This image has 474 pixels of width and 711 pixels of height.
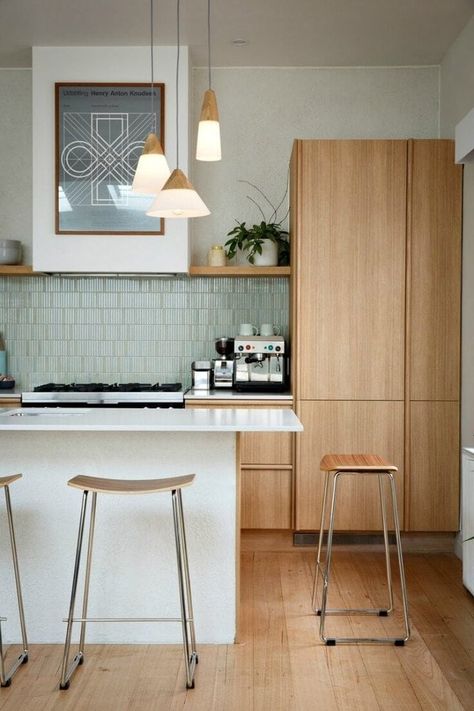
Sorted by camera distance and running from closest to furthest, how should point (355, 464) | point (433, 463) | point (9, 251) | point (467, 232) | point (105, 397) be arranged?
1. point (355, 464)
2. point (467, 232)
3. point (433, 463)
4. point (105, 397)
5. point (9, 251)

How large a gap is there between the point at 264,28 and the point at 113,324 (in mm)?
2118

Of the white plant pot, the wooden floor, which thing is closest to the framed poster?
Result: the white plant pot

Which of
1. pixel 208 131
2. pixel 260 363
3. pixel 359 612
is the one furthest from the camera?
pixel 260 363

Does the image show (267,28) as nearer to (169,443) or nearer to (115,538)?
(169,443)

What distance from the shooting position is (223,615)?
3.22 metres

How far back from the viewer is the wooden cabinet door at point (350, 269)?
14.8 feet

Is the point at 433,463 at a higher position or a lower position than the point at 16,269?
lower

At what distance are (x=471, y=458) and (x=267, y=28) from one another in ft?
8.97

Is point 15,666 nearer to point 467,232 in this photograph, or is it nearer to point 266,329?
point 266,329

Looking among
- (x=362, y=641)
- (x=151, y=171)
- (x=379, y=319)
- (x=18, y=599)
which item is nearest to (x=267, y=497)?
(x=379, y=319)

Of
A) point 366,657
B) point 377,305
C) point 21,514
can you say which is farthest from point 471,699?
point 377,305

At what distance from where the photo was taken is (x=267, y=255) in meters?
4.89

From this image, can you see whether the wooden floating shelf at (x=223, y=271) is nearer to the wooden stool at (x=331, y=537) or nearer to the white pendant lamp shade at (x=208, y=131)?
the wooden stool at (x=331, y=537)

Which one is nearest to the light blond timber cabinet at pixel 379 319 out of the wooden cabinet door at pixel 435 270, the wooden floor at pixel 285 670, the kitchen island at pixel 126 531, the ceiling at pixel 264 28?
the wooden cabinet door at pixel 435 270
